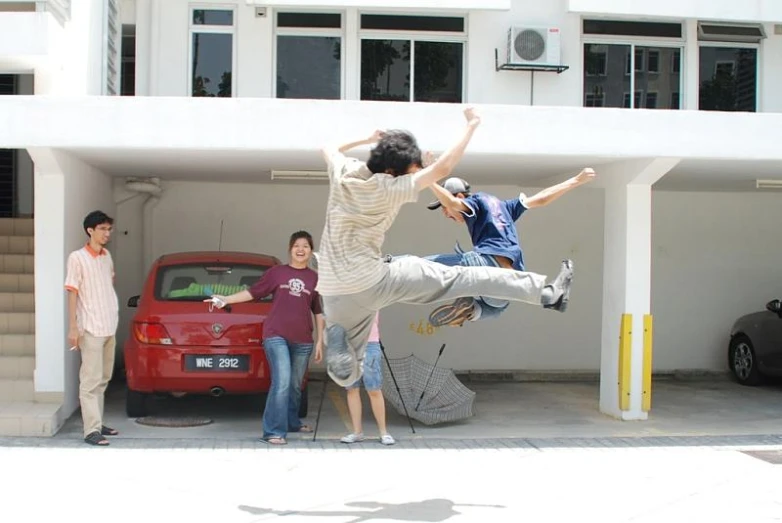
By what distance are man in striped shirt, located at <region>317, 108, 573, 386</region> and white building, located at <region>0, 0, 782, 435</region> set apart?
3.57 metres

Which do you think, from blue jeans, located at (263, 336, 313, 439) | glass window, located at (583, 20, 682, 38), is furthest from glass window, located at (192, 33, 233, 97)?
blue jeans, located at (263, 336, 313, 439)

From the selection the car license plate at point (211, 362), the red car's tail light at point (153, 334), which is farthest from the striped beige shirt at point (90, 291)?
the car license plate at point (211, 362)

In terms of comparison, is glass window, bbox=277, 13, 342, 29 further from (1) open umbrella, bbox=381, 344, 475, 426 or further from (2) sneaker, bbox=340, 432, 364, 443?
(2) sneaker, bbox=340, 432, 364, 443

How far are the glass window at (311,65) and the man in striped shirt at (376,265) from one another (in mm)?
7366

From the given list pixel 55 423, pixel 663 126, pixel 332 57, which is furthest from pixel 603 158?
pixel 55 423

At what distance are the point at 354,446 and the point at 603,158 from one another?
373 centimetres

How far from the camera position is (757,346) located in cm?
1206

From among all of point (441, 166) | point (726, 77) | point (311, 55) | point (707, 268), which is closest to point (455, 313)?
point (441, 166)

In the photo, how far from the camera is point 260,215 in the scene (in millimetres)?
12305

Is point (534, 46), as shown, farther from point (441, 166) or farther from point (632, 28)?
point (441, 166)

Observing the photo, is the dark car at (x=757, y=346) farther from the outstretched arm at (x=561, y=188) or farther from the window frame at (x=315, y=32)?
the outstretched arm at (x=561, y=188)

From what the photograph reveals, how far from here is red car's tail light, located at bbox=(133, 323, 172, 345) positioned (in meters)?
8.49

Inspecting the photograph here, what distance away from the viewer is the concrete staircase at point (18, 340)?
8.16 metres

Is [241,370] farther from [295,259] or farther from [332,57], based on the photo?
[332,57]
